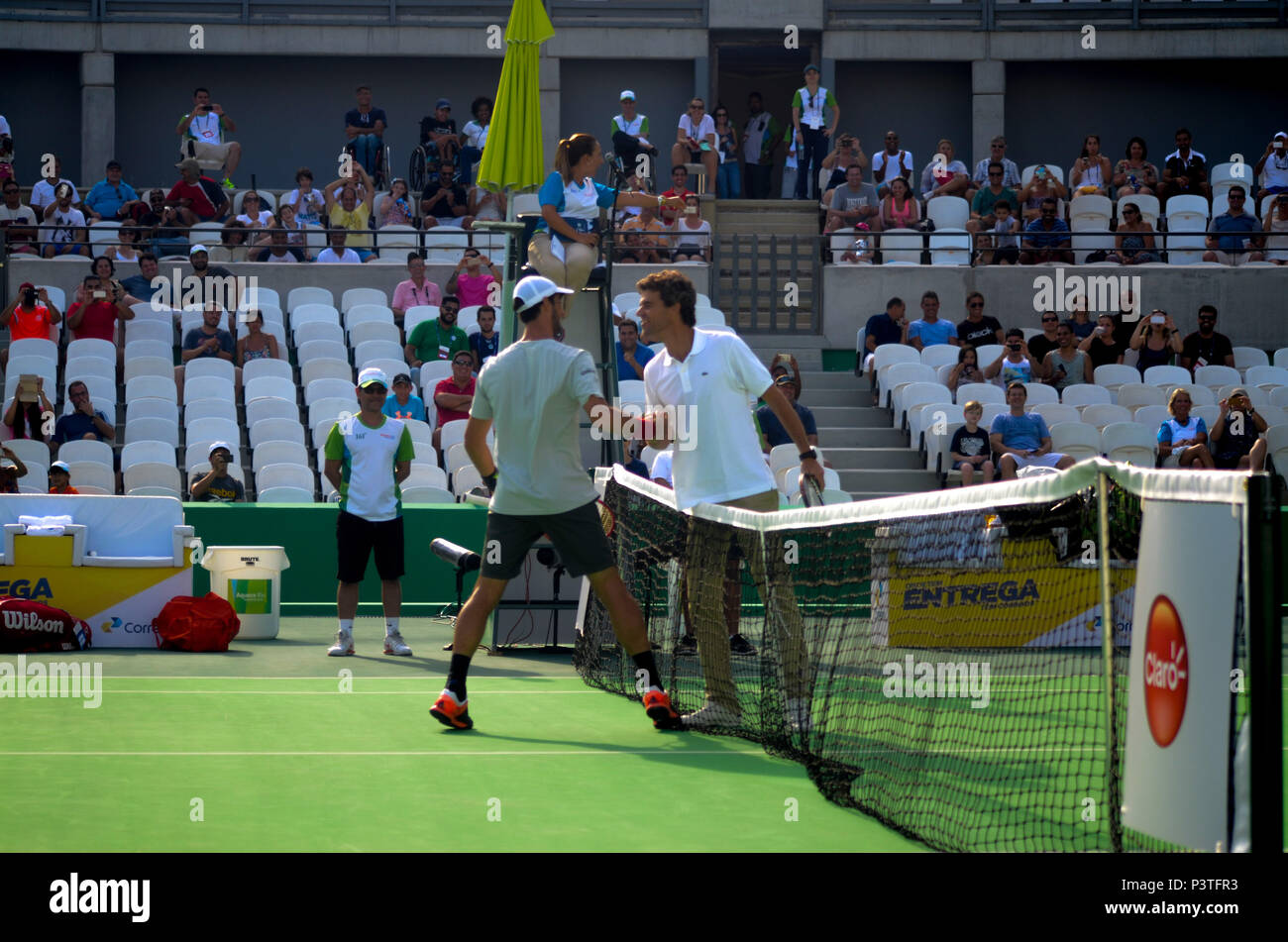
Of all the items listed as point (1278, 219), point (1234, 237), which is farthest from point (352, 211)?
point (1278, 219)

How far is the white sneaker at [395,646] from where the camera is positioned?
11008 millimetres

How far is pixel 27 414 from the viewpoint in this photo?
15594mm

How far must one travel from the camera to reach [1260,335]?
67.8 feet

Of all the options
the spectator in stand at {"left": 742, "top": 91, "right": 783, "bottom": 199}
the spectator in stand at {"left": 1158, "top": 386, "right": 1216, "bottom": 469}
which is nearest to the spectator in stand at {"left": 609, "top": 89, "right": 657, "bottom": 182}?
the spectator in stand at {"left": 742, "top": 91, "right": 783, "bottom": 199}

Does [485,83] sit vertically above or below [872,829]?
above

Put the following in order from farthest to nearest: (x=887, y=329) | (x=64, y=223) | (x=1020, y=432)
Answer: (x=64, y=223), (x=887, y=329), (x=1020, y=432)

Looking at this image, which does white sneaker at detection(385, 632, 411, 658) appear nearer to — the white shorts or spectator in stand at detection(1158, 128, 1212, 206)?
the white shorts

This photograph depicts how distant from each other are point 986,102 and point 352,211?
35.9 ft

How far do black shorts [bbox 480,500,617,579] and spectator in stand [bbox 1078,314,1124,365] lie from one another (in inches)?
483

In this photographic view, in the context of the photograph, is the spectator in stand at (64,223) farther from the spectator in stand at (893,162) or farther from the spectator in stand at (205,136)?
the spectator in stand at (893,162)

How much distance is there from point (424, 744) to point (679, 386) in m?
2.04

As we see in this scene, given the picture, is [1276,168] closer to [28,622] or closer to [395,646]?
[395,646]
